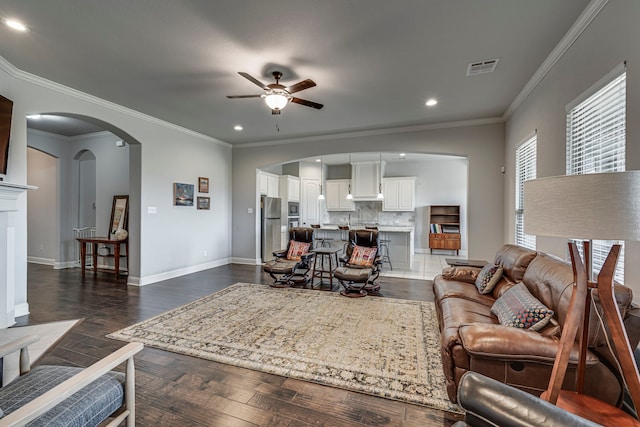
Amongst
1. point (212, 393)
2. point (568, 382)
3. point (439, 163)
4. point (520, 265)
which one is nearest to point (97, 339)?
point (212, 393)

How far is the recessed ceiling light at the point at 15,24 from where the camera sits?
7.96 ft

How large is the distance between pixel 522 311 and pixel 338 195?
7.62m

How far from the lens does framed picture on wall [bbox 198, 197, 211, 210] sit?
6043mm

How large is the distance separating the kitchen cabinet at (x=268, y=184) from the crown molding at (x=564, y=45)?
216 inches

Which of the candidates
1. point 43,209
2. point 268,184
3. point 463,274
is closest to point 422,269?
point 463,274

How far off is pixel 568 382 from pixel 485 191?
13.2 ft

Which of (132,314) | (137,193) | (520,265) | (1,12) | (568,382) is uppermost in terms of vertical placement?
(1,12)

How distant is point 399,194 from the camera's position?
8891mm

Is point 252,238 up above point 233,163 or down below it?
below

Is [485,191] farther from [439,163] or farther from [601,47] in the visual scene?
[439,163]

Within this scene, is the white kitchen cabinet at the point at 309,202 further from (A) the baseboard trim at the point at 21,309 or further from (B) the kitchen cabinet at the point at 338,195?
(A) the baseboard trim at the point at 21,309

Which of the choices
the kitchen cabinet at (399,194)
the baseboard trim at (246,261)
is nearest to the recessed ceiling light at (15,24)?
the baseboard trim at (246,261)

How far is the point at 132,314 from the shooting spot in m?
3.47

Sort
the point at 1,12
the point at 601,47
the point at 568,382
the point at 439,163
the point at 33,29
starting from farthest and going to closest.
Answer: the point at 439,163 < the point at 33,29 < the point at 1,12 < the point at 601,47 < the point at 568,382
